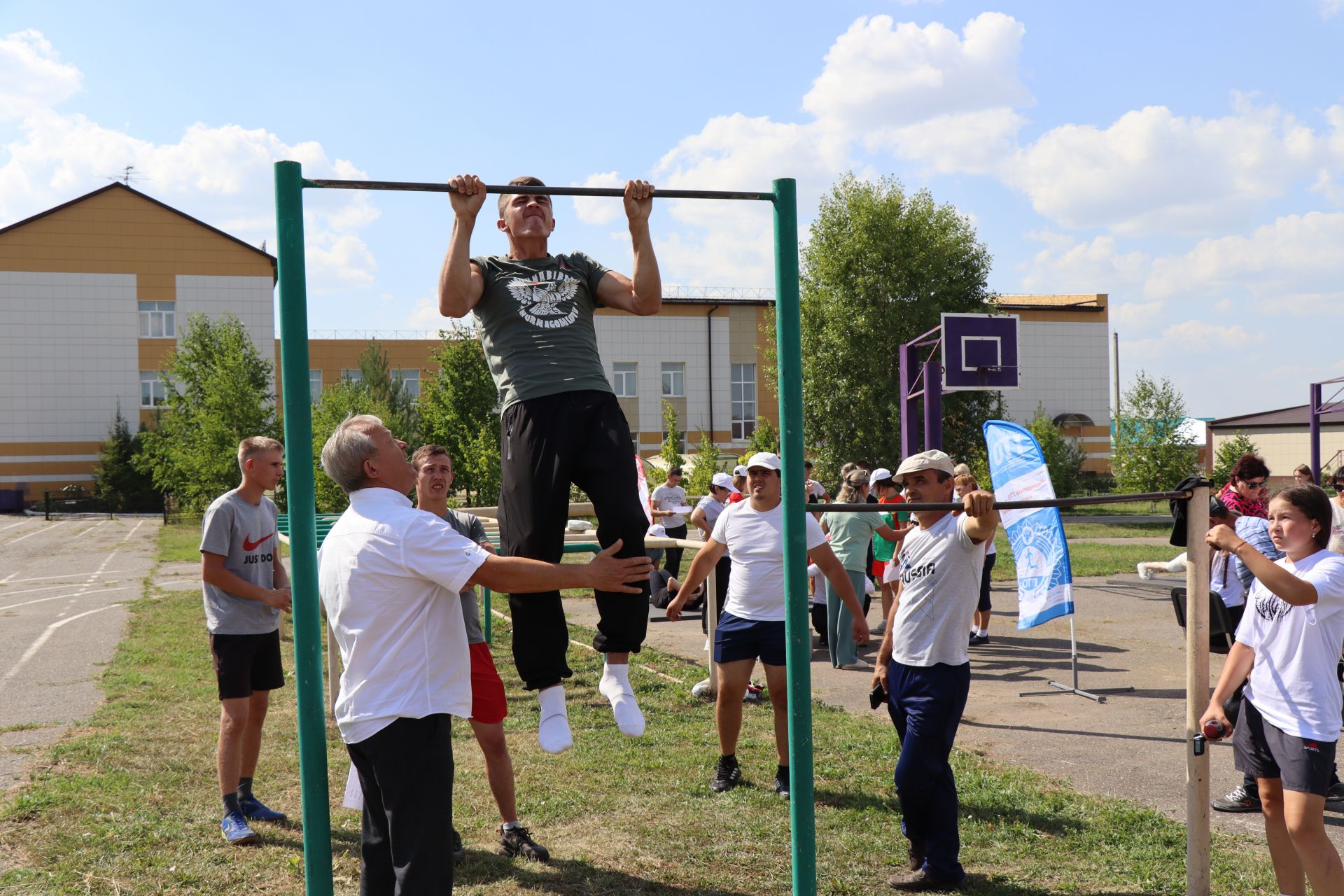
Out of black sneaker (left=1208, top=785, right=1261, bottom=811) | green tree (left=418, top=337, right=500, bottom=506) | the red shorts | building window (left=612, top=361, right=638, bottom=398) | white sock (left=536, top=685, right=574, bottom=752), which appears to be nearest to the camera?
white sock (left=536, top=685, right=574, bottom=752)

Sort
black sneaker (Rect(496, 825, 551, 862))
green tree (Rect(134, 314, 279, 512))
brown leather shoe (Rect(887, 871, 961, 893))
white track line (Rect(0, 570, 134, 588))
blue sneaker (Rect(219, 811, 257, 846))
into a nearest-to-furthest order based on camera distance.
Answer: brown leather shoe (Rect(887, 871, 961, 893))
black sneaker (Rect(496, 825, 551, 862))
blue sneaker (Rect(219, 811, 257, 846))
white track line (Rect(0, 570, 134, 588))
green tree (Rect(134, 314, 279, 512))

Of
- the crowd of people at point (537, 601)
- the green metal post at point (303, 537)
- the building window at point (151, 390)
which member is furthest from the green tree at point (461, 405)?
the green metal post at point (303, 537)

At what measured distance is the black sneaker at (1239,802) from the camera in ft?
18.6

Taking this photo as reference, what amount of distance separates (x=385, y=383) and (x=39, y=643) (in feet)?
112

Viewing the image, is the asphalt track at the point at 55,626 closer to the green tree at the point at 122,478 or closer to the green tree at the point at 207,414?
the green tree at the point at 207,414

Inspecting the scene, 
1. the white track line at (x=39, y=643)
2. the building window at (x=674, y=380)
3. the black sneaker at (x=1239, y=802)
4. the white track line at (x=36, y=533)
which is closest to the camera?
the black sneaker at (x=1239, y=802)

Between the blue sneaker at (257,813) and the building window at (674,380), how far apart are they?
112ft

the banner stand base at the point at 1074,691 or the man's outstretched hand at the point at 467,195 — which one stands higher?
the man's outstretched hand at the point at 467,195

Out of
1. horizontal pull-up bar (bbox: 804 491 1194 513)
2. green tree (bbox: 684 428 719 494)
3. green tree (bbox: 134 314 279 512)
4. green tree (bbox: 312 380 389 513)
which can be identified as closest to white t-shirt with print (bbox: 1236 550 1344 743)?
horizontal pull-up bar (bbox: 804 491 1194 513)

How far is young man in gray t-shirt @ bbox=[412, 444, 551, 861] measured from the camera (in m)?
4.86

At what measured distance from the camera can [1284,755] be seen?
12.5 ft

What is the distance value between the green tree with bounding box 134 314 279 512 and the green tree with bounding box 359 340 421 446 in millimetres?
4127

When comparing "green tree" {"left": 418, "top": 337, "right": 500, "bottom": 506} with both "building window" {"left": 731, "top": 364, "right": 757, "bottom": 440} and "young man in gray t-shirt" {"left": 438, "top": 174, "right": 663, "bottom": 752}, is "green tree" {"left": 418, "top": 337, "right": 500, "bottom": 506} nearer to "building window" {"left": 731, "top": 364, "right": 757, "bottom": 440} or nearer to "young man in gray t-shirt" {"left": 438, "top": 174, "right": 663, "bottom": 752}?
"building window" {"left": 731, "top": 364, "right": 757, "bottom": 440}


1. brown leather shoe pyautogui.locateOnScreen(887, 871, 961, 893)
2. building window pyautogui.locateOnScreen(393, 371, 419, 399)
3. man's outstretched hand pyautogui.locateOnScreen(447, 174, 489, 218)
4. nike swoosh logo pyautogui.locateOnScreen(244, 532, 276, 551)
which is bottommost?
brown leather shoe pyautogui.locateOnScreen(887, 871, 961, 893)
